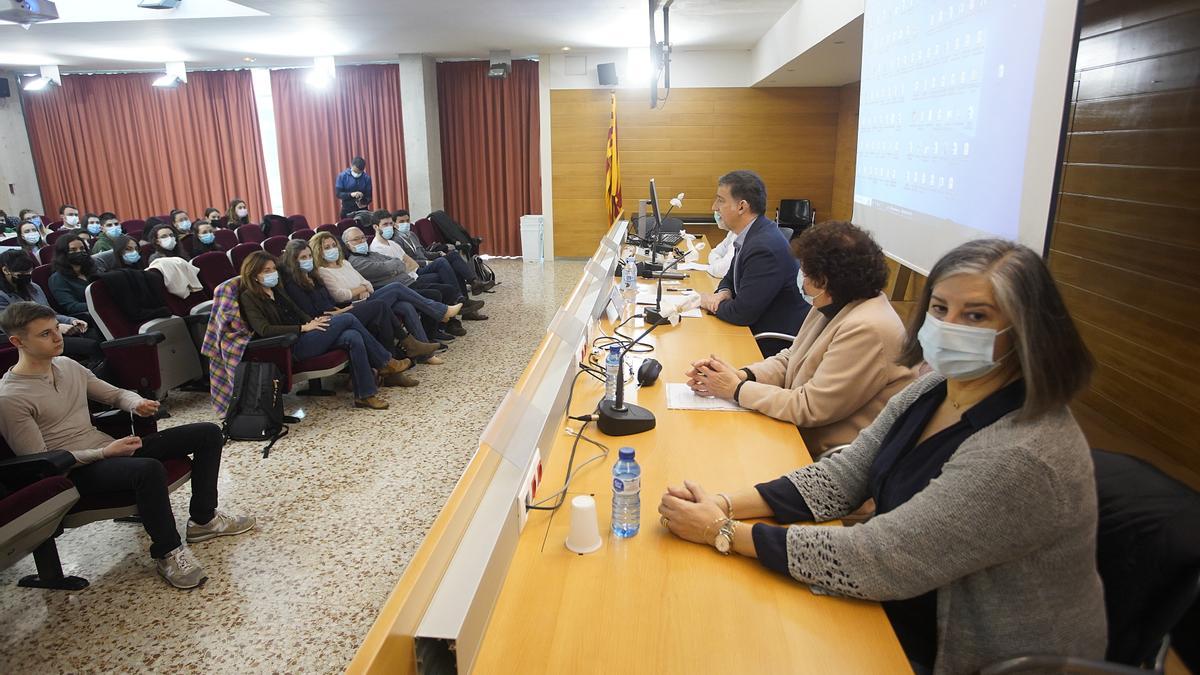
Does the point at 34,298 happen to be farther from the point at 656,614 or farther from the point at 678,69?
the point at 678,69

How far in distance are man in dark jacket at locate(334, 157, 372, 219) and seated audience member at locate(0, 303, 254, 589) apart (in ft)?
23.3

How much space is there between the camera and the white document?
215 centimetres

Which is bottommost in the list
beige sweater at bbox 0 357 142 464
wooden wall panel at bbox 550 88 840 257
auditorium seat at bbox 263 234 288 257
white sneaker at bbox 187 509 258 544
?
white sneaker at bbox 187 509 258 544

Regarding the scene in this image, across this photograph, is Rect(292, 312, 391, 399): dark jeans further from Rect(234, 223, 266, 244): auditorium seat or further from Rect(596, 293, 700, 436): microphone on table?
Rect(234, 223, 266, 244): auditorium seat

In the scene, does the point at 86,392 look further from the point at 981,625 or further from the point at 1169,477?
the point at 1169,477

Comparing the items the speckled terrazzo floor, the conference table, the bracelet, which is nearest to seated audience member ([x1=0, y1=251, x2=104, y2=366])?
Result: the speckled terrazzo floor

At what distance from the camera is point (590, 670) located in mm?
1050

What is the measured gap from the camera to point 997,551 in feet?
3.52

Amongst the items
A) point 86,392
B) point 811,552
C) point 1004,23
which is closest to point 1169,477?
point 811,552

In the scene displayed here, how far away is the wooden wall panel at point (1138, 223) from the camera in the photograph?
A: 8.01ft

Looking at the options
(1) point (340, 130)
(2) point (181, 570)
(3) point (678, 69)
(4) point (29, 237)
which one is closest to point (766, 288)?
(2) point (181, 570)

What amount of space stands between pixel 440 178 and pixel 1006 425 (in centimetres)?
958

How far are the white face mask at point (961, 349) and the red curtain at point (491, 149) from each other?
353 inches

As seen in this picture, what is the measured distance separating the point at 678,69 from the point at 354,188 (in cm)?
477
